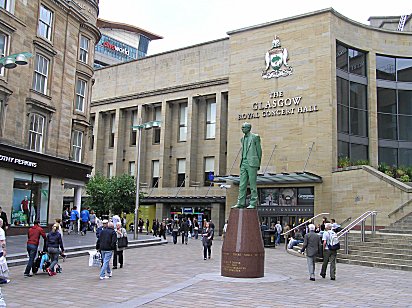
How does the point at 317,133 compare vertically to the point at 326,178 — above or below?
above

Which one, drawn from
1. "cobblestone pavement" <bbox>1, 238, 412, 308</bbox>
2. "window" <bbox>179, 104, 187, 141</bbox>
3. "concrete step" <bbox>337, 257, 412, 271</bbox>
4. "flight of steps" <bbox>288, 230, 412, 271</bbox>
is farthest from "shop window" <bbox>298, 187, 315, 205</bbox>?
"cobblestone pavement" <bbox>1, 238, 412, 308</bbox>

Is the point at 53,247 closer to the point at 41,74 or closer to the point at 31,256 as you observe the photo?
the point at 31,256

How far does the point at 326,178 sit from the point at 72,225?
53.7ft

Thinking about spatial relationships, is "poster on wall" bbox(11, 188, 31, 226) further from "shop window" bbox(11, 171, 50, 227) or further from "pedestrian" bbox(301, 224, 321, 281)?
"pedestrian" bbox(301, 224, 321, 281)

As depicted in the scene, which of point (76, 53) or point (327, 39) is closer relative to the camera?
point (76, 53)

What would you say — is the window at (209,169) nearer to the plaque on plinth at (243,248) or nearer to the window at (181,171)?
the window at (181,171)

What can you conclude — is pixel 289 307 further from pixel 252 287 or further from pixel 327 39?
pixel 327 39

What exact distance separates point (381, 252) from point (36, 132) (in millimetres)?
17962

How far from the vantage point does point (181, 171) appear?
45.9 m

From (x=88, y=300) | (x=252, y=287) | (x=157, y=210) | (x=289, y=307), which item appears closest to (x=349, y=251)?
(x=252, y=287)

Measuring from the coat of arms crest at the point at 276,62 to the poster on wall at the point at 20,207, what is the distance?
19159mm

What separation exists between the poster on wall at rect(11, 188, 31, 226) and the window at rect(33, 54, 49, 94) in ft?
18.0

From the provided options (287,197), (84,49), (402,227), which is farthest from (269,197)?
(84,49)

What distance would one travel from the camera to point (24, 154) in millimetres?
24422
